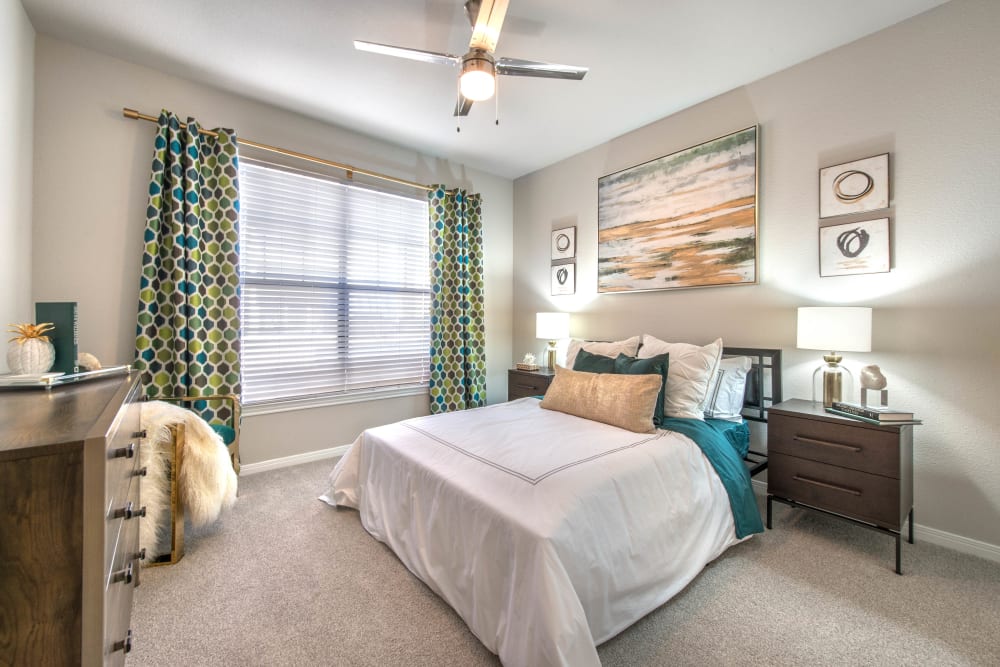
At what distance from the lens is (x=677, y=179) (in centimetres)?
318

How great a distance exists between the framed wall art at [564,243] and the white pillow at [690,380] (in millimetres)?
1787

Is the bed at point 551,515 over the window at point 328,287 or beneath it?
beneath

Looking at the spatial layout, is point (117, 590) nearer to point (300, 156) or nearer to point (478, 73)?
point (478, 73)

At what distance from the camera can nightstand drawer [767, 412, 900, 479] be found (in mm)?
1928

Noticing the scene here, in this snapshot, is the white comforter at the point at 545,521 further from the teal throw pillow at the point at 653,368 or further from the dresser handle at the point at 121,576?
the dresser handle at the point at 121,576

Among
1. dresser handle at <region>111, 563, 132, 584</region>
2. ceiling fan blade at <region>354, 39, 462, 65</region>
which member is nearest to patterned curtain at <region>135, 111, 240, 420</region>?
ceiling fan blade at <region>354, 39, 462, 65</region>

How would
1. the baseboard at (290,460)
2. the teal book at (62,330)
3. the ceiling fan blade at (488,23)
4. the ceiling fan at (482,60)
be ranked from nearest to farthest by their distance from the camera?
the teal book at (62,330)
the ceiling fan blade at (488,23)
the ceiling fan at (482,60)
the baseboard at (290,460)

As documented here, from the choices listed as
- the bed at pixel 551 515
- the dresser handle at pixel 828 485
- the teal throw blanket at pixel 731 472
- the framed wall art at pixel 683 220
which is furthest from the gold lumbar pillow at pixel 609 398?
the framed wall art at pixel 683 220

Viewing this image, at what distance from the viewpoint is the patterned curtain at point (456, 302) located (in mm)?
4004

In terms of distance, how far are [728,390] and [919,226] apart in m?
1.33

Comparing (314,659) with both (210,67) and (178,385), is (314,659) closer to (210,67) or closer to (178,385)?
(178,385)

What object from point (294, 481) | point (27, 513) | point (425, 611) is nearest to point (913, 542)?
point (425, 611)

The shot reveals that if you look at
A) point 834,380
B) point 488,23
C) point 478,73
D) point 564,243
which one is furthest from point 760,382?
point 488,23

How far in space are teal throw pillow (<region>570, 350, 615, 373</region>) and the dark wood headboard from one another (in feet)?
3.18
